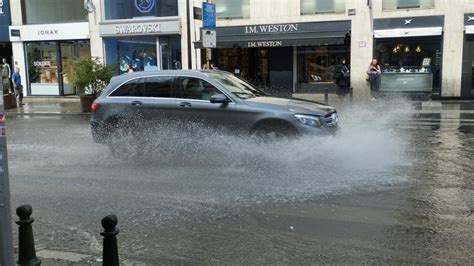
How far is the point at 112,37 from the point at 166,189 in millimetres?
20035

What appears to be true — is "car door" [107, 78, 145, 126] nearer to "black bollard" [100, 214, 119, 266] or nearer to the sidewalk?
"black bollard" [100, 214, 119, 266]

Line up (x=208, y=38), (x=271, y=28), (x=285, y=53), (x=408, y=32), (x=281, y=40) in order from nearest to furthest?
(x=208, y=38) < (x=408, y=32) < (x=281, y=40) < (x=271, y=28) < (x=285, y=53)

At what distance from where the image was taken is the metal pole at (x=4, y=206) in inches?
132

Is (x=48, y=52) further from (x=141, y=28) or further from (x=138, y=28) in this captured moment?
(x=141, y=28)

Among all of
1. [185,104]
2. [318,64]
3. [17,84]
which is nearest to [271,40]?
[318,64]

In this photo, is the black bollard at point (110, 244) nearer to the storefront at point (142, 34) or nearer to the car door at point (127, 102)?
the car door at point (127, 102)

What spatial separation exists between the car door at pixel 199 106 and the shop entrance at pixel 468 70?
15220mm

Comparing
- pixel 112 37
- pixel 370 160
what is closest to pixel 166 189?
pixel 370 160

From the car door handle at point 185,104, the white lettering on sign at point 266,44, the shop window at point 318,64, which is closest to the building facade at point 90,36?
the white lettering on sign at point 266,44

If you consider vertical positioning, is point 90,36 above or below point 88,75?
above

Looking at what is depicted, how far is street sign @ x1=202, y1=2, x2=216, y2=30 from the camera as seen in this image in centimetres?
1934

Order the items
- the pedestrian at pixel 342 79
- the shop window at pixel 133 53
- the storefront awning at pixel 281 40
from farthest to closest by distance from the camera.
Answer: the shop window at pixel 133 53 → the storefront awning at pixel 281 40 → the pedestrian at pixel 342 79

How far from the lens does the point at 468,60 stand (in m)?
21.2

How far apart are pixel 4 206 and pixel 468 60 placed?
826 inches
